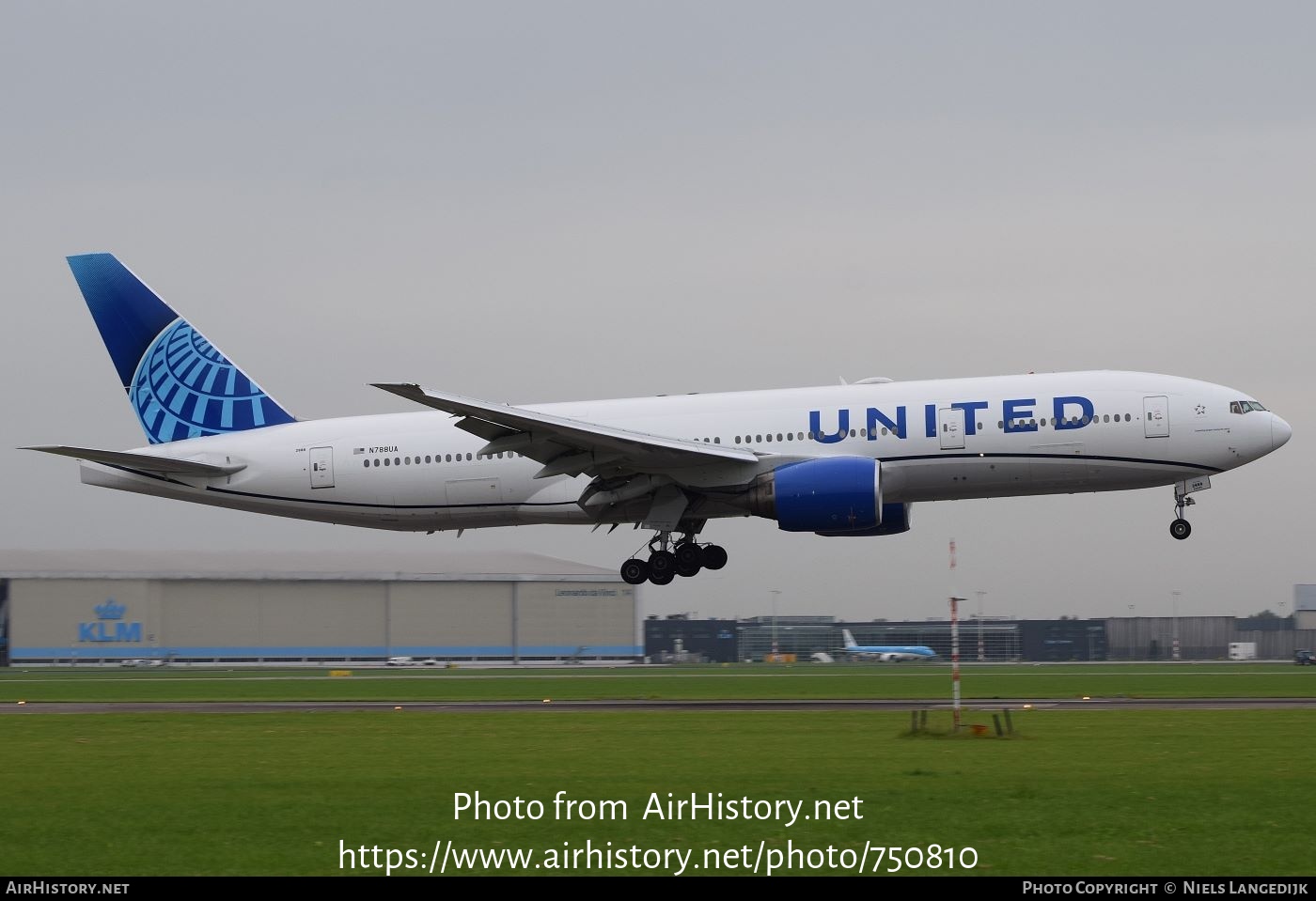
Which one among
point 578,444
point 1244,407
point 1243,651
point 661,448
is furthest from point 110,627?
point 1244,407

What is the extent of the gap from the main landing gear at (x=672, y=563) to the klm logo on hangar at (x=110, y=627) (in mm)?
68865

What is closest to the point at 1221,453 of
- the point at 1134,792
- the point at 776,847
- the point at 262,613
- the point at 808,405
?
the point at 808,405

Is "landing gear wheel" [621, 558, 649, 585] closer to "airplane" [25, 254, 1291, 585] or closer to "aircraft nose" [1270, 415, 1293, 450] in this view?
"airplane" [25, 254, 1291, 585]

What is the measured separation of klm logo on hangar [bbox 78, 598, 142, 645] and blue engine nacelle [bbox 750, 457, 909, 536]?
74658 mm

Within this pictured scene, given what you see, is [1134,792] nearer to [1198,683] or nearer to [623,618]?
[1198,683]

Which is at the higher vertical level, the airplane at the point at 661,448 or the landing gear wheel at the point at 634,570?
the airplane at the point at 661,448

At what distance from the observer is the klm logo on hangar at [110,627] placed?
99.9 metres

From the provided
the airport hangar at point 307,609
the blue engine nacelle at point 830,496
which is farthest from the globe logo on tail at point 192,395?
the airport hangar at point 307,609

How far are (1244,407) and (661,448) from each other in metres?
13.9

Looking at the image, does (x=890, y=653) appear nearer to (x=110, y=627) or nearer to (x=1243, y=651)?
(x=1243, y=651)

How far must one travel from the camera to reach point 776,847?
1427 centimetres

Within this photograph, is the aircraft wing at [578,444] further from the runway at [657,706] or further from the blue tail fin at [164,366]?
the blue tail fin at [164,366]

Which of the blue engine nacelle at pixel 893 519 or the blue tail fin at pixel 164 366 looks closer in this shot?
the blue engine nacelle at pixel 893 519
